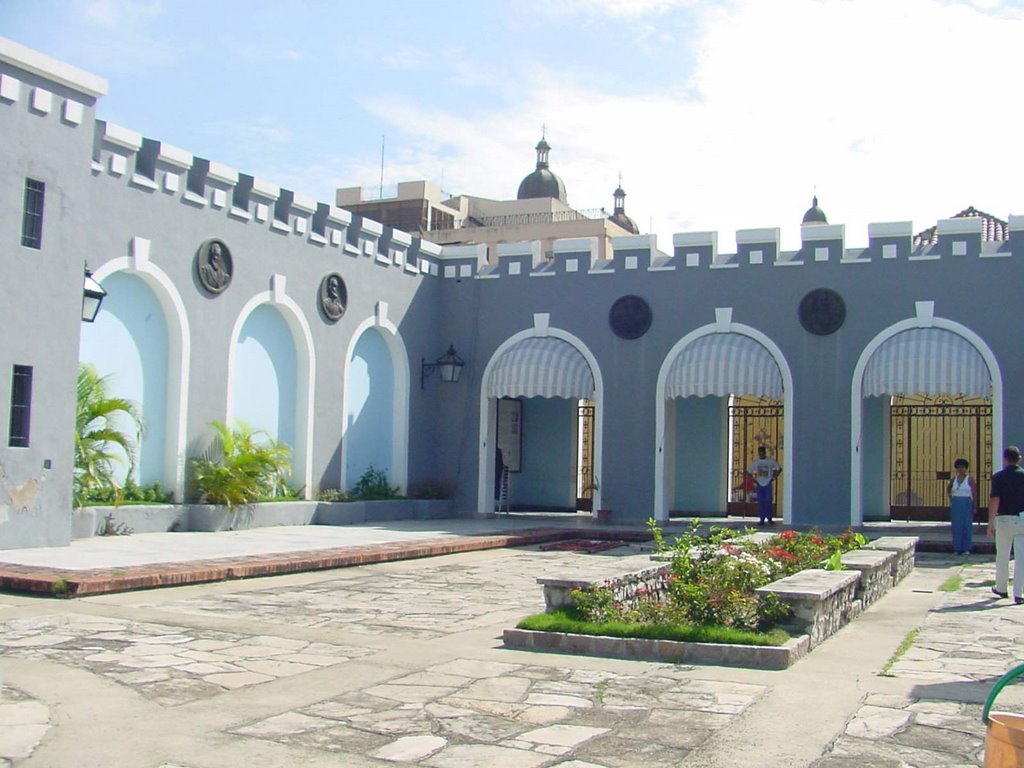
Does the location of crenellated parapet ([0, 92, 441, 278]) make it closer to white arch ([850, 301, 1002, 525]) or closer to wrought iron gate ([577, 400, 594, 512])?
wrought iron gate ([577, 400, 594, 512])

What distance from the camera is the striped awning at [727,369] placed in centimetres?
2006

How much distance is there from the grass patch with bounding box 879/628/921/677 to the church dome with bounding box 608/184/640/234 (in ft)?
152

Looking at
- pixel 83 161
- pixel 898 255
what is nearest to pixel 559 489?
pixel 898 255

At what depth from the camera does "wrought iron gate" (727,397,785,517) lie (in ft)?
76.7

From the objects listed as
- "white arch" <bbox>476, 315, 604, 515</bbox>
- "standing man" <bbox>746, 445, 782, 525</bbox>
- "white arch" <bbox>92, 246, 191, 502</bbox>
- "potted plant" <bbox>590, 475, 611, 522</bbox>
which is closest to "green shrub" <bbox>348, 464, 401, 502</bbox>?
"white arch" <bbox>476, 315, 604, 515</bbox>

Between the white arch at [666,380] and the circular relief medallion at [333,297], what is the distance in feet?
19.6

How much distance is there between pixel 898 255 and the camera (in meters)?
19.4

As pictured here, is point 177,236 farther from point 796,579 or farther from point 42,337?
point 796,579

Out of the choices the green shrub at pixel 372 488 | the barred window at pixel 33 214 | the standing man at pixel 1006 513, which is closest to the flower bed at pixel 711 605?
the standing man at pixel 1006 513

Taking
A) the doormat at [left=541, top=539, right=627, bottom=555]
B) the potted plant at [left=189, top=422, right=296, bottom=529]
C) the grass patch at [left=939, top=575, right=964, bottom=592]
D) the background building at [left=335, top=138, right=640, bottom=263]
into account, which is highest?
the background building at [left=335, top=138, right=640, bottom=263]

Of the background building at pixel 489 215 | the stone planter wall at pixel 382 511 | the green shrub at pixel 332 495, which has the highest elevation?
the background building at pixel 489 215

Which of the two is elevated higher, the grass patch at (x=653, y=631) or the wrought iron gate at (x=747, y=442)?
the wrought iron gate at (x=747, y=442)

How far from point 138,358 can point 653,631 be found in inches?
415

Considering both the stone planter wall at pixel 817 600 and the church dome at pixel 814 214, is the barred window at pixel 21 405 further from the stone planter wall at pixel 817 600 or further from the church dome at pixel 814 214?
the church dome at pixel 814 214
